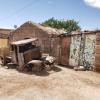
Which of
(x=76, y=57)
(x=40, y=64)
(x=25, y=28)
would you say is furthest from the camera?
(x=25, y=28)

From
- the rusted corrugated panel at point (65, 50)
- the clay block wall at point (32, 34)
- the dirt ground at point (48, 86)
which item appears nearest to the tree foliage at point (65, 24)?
the clay block wall at point (32, 34)

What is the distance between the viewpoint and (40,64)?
1352cm

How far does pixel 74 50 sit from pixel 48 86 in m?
6.56

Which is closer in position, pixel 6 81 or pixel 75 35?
pixel 6 81

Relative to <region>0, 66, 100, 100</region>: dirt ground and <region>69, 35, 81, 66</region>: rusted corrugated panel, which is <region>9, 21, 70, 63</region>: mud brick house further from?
<region>0, 66, 100, 100</region>: dirt ground

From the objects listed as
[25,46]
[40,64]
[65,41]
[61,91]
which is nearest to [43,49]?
[65,41]

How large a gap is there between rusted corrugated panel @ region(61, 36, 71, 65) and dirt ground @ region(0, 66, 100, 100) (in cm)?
333

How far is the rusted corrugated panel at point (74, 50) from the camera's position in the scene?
1562cm

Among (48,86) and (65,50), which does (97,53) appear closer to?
(65,50)

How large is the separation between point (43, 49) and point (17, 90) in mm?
9957

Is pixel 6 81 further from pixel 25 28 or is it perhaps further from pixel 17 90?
pixel 25 28

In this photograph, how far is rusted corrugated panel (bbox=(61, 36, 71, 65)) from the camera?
16.7 meters

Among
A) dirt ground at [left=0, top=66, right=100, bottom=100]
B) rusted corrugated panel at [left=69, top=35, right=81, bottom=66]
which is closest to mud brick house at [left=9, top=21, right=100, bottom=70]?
rusted corrugated panel at [left=69, top=35, right=81, bottom=66]

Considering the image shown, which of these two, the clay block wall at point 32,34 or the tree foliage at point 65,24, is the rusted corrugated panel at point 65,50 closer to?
the clay block wall at point 32,34
